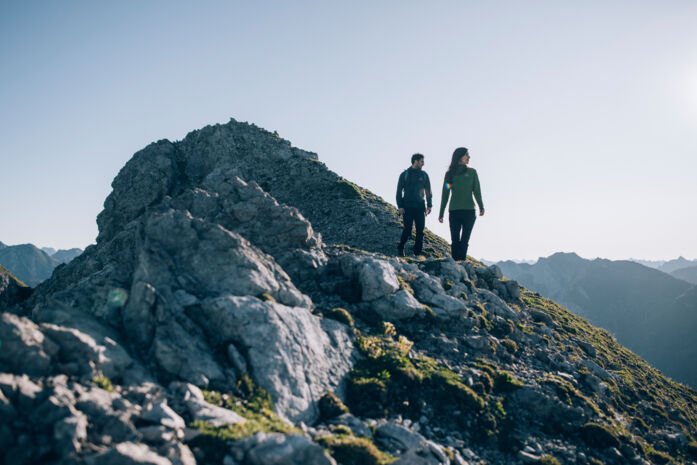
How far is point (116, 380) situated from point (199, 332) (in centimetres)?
237

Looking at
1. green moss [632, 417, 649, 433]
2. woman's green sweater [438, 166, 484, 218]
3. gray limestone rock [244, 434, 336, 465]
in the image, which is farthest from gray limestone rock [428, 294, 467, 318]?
gray limestone rock [244, 434, 336, 465]

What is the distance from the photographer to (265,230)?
1739 centimetres

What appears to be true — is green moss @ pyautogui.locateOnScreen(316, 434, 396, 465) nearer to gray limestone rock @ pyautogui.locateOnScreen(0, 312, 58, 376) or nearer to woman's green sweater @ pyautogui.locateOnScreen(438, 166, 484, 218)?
gray limestone rock @ pyautogui.locateOnScreen(0, 312, 58, 376)

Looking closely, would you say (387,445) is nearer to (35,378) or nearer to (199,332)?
(199,332)

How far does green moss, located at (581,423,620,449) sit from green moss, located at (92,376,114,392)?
13411 millimetres

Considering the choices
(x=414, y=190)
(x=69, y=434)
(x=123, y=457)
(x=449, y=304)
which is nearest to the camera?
(x=123, y=457)

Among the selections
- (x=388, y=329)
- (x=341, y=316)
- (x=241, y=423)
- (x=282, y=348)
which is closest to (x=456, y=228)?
(x=388, y=329)

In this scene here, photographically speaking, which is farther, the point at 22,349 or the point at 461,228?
the point at 461,228

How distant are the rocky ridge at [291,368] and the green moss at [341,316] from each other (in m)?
0.05

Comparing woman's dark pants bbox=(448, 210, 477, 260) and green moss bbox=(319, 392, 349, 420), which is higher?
woman's dark pants bbox=(448, 210, 477, 260)

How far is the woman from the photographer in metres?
20.6

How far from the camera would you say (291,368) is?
1027 cm

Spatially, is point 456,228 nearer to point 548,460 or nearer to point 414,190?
point 414,190

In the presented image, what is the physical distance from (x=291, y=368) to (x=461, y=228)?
47.3 feet
